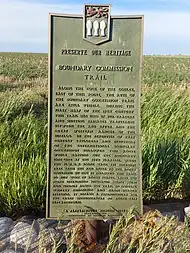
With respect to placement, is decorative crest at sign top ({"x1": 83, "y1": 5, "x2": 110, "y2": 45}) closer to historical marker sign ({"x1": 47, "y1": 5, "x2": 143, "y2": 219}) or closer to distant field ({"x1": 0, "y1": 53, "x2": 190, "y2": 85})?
historical marker sign ({"x1": 47, "y1": 5, "x2": 143, "y2": 219})

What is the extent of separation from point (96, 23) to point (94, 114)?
64 centimetres

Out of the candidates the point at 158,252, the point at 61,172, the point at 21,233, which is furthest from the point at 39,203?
the point at 158,252

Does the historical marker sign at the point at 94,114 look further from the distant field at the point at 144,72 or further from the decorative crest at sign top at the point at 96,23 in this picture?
the distant field at the point at 144,72

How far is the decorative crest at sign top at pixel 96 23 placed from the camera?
2.99 metres

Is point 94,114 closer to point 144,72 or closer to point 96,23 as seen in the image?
point 96,23

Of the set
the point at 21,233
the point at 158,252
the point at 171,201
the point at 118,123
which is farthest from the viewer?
the point at 171,201

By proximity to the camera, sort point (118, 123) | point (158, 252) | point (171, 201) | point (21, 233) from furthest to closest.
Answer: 1. point (171, 201)
2. point (21, 233)
3. point (118, 123)
4. point (158, 252)

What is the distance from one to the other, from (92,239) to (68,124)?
919 millimetres

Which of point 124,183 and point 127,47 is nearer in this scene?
point 127,47

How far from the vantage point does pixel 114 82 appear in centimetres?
309

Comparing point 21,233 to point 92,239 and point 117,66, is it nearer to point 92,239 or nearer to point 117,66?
point 92,239

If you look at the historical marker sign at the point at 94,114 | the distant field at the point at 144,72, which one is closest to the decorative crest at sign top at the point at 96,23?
the historical marker sign at the point at 94,114

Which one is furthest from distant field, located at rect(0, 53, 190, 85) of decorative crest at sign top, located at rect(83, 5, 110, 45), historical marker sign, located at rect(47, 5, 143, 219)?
decorative crest at sign top, located at rect(83, 5, 110, 45)

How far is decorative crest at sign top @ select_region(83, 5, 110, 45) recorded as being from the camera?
9.82 feet
